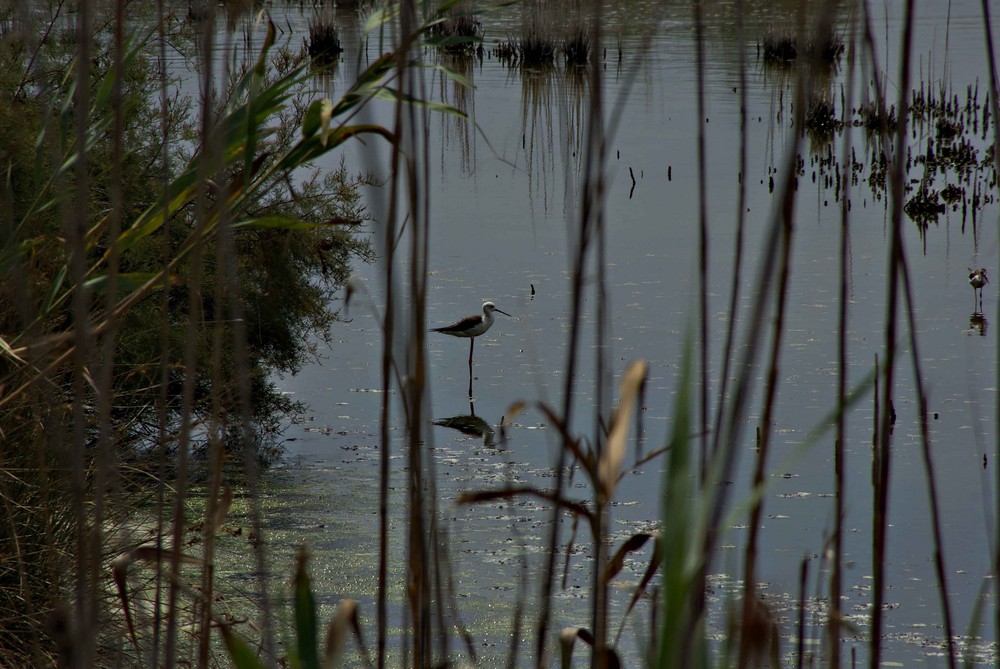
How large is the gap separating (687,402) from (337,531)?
3.24m

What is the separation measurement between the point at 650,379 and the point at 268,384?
143 cm

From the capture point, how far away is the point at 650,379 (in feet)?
15.7

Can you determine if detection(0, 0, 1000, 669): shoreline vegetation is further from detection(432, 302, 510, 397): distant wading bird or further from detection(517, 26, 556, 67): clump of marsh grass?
detection(517, 26, 556, 67): clump of marsh grass

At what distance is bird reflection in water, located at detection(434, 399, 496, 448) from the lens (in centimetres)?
442

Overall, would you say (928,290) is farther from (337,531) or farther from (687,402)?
(687,402)

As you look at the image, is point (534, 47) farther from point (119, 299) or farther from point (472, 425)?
point (119, 299)

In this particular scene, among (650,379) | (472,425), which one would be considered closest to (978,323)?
(650,379)

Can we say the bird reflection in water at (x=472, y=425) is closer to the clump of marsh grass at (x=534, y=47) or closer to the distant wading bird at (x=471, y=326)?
the distant wading bird at (x=471, y=326)

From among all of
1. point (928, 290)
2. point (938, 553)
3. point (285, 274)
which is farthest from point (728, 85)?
point (938, 553)

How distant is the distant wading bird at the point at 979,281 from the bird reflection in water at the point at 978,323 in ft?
0.27

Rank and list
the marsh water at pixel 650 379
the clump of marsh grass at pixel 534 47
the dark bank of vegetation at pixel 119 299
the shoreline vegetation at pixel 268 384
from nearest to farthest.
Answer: the shoreline vegetation at pixel 268 384, the dark bank of vegetation at pixel 119 299, the marsh water at pixel 650 379, the clump of marsh grass at pixel 534 47

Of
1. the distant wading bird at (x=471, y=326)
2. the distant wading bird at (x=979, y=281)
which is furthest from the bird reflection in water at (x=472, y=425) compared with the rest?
the distant wading bird at (x=979, y=281)

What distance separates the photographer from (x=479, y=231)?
6.85m

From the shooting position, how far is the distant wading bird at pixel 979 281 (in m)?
5.37
